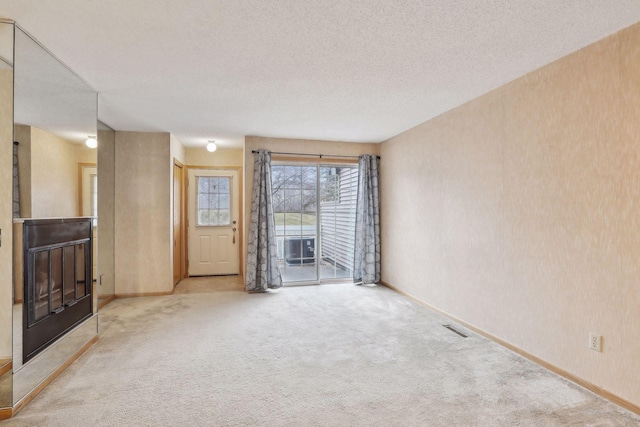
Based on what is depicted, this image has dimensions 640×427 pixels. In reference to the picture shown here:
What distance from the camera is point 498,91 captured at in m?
3.01

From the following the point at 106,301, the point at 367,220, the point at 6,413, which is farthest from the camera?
the point at 367,220

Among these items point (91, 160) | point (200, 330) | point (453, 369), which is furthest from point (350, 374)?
point (91, 160)

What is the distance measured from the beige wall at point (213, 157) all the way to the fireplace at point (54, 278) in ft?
10.6

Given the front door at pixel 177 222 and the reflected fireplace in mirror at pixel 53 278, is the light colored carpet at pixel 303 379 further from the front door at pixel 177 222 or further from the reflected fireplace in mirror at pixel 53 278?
the front door at pixel 177 222

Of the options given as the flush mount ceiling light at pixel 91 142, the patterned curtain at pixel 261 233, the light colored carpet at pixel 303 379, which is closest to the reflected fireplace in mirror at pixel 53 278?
the light colored carpet at pixel 303 379

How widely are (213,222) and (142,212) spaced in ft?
5.24

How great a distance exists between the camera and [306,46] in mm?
2273

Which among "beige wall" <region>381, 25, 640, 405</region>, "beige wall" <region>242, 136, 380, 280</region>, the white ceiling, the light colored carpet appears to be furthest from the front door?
"beige wall" <region>381, 25, 640, 405</region>

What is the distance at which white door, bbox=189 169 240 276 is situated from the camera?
6.07 m

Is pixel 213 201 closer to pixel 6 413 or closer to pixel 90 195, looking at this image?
pixel 90 195

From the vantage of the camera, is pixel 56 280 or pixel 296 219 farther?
pixel 296 219

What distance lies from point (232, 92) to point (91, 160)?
4.74ft

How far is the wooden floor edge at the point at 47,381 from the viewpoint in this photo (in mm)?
2027

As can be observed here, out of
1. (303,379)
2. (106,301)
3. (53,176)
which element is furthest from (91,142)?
(303,379)
